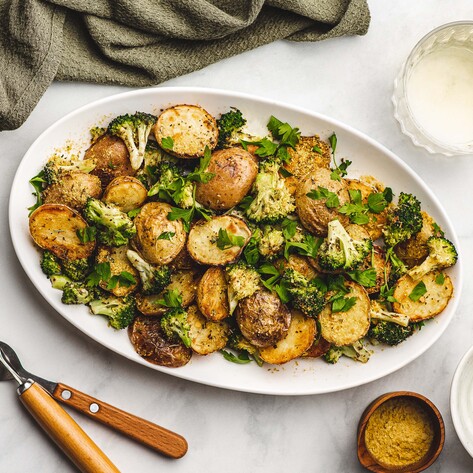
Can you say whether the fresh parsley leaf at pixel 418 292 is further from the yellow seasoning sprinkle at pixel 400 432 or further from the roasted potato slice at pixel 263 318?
the roasted potato slice at pixel 263 318

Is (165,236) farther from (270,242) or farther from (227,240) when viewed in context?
(270,242)

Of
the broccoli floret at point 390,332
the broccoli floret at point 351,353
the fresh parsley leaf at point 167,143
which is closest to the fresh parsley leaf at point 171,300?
the fresh parsley leaf at point 167,143

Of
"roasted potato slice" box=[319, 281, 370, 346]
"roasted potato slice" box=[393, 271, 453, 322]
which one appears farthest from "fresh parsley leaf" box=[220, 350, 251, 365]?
"roasted potato slice" box=[393, 271, 453, 322]

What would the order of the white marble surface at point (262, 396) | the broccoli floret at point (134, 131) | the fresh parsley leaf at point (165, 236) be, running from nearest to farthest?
the fresh parsley leaf at point (165, 236) → the broccoli floret at point (134, 131) → the white marble surface at point (262, 396)

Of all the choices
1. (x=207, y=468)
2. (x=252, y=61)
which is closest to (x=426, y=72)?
(x=252, y=61)

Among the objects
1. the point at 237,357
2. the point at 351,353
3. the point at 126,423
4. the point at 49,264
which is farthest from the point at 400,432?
the point at 49,264

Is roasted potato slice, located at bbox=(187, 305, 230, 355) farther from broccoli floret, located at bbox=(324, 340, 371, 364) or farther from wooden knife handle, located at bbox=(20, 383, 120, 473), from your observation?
wooden knife handle, located at bbox=(20, 383, 120, 473)
